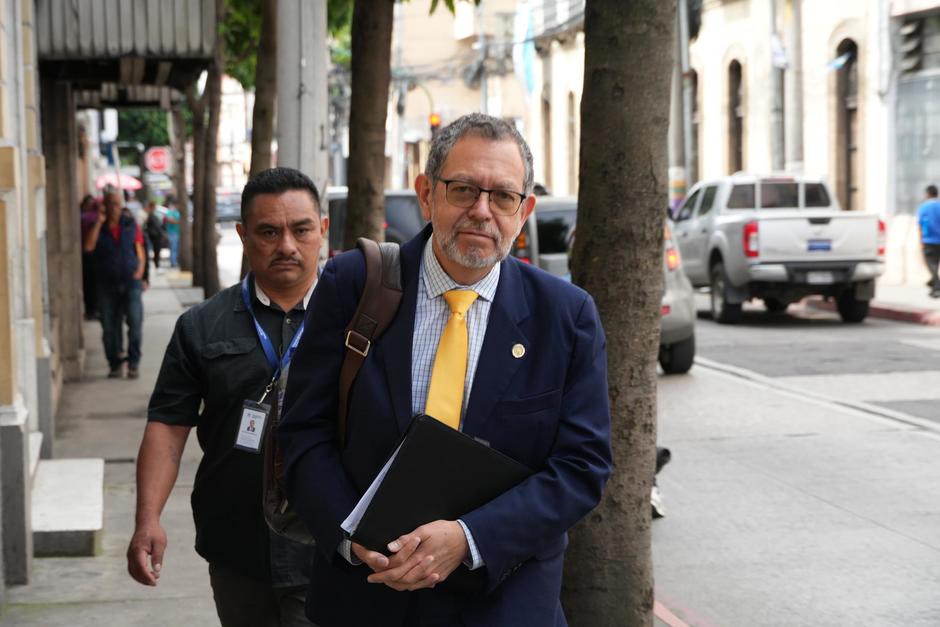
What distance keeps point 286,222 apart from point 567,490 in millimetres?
1487

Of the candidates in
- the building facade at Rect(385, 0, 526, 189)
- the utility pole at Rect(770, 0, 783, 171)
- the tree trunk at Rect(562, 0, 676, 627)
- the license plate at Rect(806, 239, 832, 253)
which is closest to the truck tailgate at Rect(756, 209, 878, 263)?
the license plate at Rect(806, 239, 832, 253)

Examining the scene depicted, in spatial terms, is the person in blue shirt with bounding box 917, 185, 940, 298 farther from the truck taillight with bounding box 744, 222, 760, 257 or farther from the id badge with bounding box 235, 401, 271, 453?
the id badge with bounding box 235, 401, 271, 453

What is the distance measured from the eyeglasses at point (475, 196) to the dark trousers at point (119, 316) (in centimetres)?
1252

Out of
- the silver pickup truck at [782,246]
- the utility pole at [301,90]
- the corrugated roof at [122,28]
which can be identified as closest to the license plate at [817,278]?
the silver pickup truck at [782,246]

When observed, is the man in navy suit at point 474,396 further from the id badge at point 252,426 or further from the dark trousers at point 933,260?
the dark trousers at point 933,260

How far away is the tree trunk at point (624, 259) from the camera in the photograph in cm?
479

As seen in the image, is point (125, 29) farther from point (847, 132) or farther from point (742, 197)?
point (847, 132)

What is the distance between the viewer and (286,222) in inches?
161

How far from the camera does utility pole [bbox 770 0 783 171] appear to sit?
90.0 ft

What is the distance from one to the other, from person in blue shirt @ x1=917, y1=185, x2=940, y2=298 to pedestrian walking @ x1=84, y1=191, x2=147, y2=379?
12551mm

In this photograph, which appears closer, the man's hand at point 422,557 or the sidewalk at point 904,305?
the man's hand at point 422,557

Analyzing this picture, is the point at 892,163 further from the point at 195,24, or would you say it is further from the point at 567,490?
the point at 567,490

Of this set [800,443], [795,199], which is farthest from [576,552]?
[795,199]

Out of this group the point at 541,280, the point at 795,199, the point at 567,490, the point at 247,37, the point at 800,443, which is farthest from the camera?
the point at 247,37
